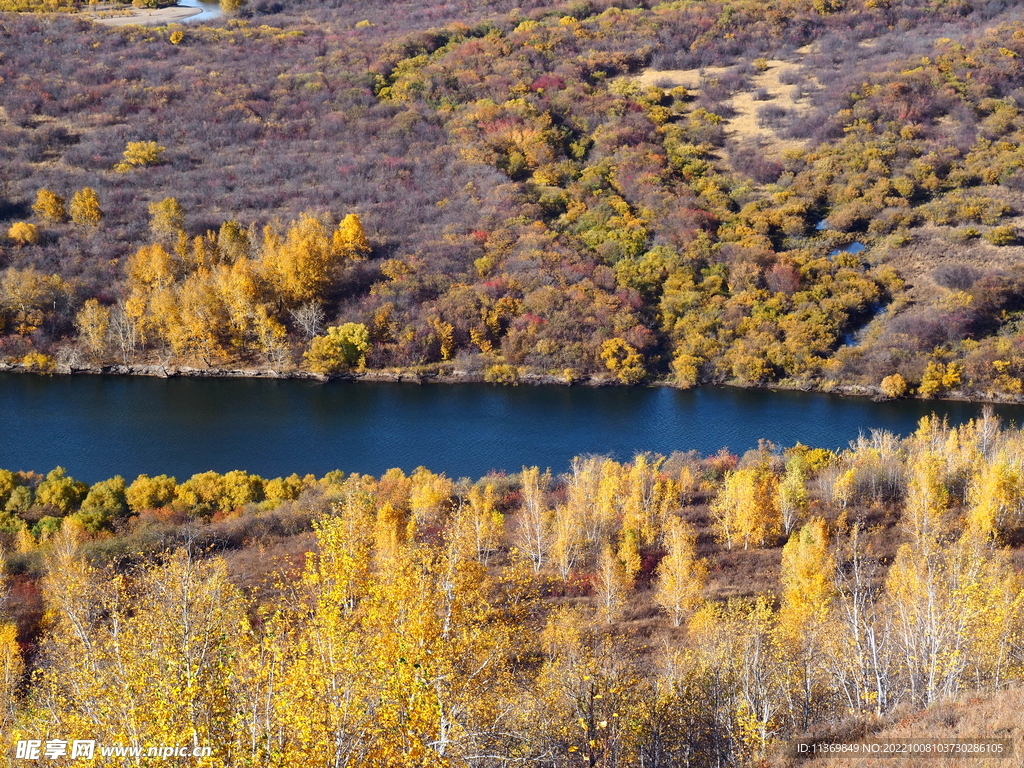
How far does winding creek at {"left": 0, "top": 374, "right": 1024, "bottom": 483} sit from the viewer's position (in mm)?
58500

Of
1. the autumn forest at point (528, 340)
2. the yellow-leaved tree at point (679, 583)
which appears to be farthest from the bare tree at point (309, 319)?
the yellow-leaved tree at point (679, 583)

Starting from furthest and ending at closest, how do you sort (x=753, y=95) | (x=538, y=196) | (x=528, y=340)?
(x=753, y=95)
(x=538, y=196)
(x=528, y=340)

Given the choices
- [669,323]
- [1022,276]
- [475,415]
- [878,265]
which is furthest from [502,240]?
[1022,276]

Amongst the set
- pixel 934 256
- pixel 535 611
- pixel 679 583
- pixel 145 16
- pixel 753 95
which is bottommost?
pixel 535 611

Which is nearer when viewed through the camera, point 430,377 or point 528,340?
point 430,377

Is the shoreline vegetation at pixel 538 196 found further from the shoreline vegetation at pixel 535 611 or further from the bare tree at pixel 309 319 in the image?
the shoreline vegetation at pixel 535 611

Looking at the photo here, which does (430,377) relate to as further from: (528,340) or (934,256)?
(934,256)

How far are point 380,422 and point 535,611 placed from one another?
3458 centimetres

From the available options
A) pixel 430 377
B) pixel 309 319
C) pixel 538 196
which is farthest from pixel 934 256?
pixel 309 319

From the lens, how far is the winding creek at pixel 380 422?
58.5m

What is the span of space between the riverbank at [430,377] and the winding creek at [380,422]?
1.04 m

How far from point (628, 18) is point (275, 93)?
65503 millimetres

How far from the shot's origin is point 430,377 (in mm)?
77500

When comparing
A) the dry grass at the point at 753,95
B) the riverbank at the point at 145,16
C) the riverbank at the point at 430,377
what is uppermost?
the riverbank at the point at 145,16
